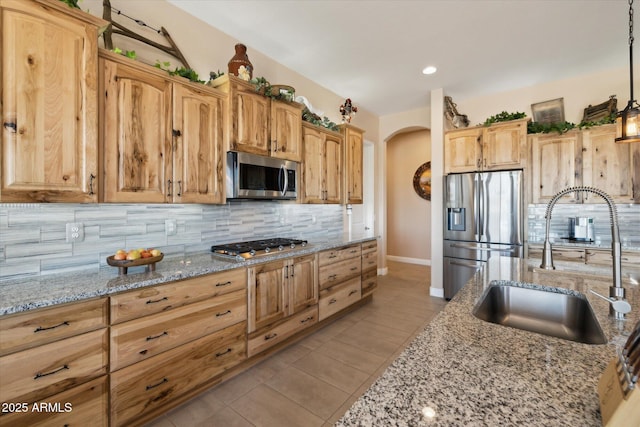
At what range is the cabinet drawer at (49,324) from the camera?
1.21 metres

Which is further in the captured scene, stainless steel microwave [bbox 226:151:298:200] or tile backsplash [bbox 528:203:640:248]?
tile backsplash [bbox 528:203:640:248]

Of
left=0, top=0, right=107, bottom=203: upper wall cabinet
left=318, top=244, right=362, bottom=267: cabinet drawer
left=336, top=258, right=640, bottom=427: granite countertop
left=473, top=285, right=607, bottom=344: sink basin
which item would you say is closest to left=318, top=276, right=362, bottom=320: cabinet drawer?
left=318, top=244, right=362, bottom=267: cabinet drawer

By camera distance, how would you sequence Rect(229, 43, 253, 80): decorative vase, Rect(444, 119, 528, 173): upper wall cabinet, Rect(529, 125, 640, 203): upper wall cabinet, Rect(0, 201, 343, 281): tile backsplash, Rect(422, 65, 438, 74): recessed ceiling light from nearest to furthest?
1. Rect(0, 201, 343, 281): tile backsplash
2. Rect(229, 43, 253, 80): decorative vase
3. Rect(529, 125, 640, 203): upper wall cabinet
4. Rect(422, 65, 438, 74): recessed ceiling light
5. Rect(444, 119, 528, 173): upper wall cabinet

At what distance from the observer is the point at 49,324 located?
131cm

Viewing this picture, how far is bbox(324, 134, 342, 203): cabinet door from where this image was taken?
355 centimetres

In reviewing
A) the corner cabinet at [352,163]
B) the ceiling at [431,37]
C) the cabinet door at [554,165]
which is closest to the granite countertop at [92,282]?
the corner cabinet at [352,163]

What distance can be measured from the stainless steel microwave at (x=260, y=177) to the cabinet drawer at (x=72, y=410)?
150cm

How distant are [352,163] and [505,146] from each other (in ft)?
6.68

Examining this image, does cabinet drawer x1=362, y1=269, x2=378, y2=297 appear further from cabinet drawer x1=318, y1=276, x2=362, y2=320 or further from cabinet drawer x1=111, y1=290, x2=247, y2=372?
cabinet drawer x1=111, y1=290, x2=247, y2=372

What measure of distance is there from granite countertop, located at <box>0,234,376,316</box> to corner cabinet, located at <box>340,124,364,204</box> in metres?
1.96

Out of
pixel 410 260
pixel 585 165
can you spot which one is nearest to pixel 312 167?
pixel 585 165

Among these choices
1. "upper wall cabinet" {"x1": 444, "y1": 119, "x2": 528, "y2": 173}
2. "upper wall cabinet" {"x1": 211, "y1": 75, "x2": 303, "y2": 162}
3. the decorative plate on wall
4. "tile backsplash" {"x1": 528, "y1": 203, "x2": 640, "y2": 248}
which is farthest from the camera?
the decorative plate on wall

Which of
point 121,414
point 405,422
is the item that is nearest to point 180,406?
point 121,414

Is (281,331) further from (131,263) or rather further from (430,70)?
(430,70)
